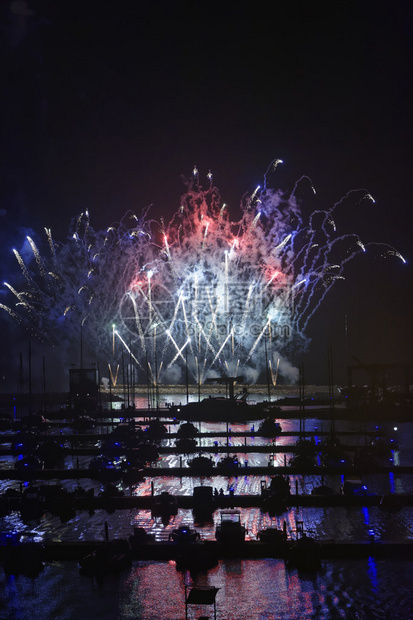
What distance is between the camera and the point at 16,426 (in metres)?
62.7

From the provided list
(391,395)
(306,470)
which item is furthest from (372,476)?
(391,395)

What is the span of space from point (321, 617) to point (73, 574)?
28.2ft

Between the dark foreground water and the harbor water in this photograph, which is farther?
the harbor water

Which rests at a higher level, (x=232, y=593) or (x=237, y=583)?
(x=237, y=583)

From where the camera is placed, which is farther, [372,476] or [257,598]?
[372,476]

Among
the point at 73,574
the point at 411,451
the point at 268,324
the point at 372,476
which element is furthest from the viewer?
the point at 268,324

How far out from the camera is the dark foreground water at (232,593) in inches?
753

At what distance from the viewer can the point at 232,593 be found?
2014 centimetres

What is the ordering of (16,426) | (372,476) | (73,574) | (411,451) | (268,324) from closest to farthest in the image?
1. (73,574)
2. (372,476)
3. (411,451)
4. (16,426)
5. (268,324)

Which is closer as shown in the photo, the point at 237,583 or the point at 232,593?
the point at 232,593

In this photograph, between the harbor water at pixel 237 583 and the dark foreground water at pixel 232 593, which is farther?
the harbor water at pixel 237 583

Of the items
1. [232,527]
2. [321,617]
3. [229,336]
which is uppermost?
[229,336]

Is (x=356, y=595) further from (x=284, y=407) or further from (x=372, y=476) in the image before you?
(x=284, y=407)

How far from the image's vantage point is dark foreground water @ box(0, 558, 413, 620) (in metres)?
19.1
